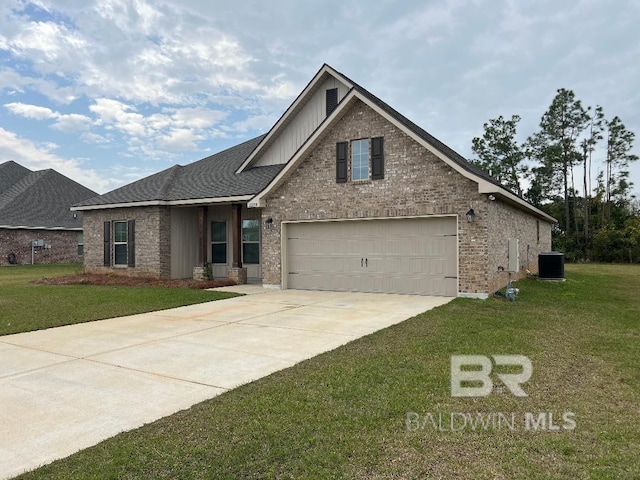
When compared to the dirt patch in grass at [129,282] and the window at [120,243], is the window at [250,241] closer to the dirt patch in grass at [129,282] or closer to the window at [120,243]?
the dirt patch in grass at [129,282]

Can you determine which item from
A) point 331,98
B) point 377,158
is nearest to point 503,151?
point 331,98

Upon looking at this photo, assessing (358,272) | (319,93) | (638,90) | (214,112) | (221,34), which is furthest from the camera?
(638,90)

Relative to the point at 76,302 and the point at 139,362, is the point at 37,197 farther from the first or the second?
the point at 139,362

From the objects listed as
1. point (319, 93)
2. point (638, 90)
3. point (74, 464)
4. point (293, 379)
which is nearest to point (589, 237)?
point (638, 90)

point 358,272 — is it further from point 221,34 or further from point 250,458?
point 250,458

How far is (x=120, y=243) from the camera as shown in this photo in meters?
18.4

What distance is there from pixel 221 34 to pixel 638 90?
31.7 metres

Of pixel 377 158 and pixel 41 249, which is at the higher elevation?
pixel 377 158

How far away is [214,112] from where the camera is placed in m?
26.0

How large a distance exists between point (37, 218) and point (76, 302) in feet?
72.4

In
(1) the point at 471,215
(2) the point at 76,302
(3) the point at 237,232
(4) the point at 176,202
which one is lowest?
(2) the point at 76,302

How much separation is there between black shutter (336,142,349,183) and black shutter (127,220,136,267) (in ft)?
30.0

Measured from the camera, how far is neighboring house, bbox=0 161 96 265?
94.0 ft

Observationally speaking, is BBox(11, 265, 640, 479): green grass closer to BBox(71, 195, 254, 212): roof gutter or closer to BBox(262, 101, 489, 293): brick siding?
BBox(262, 101, 489, 293): brick siding
